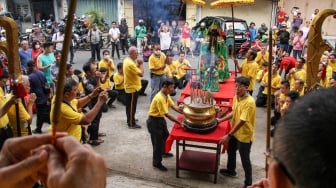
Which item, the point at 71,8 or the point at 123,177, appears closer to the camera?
the point at 71,8

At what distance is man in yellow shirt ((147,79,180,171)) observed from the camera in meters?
5.19

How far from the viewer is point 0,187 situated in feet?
3.44

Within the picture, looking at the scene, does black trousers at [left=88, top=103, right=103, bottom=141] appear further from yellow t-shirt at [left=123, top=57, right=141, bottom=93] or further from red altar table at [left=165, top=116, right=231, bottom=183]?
red altar table at [left=165, top=116, right=231, bottom=183]

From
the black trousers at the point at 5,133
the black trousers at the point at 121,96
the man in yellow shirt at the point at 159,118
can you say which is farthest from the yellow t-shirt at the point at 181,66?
the black trousers at the point at 5,133

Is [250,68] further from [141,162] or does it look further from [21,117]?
[21,117]

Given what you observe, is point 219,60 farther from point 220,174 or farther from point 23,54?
point 23,54

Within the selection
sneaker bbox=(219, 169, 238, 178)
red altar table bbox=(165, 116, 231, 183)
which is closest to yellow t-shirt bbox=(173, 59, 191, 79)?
red altar table bbox=(165, 116, 231, 183)

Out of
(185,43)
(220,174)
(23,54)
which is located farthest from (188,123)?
(185,43)

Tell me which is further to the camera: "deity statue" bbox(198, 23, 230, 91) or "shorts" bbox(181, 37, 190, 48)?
"shorts" bbox(181, 37, 190, 48)

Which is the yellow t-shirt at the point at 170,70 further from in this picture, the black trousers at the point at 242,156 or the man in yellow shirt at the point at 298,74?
the black trousers at the point at 242,156

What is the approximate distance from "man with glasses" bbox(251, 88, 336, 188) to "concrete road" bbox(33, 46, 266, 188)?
170 inches

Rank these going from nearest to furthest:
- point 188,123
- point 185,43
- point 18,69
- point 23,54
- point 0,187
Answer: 1. point 0,187
2. point 18,69
3. point 188,123
4. point 23,54
5. point 185,43

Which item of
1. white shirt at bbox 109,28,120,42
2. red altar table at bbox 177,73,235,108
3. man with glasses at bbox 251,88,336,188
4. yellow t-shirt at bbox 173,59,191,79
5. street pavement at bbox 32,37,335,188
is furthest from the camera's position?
white shirt at bbox 109,28,120,42

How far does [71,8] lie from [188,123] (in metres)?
4.20
